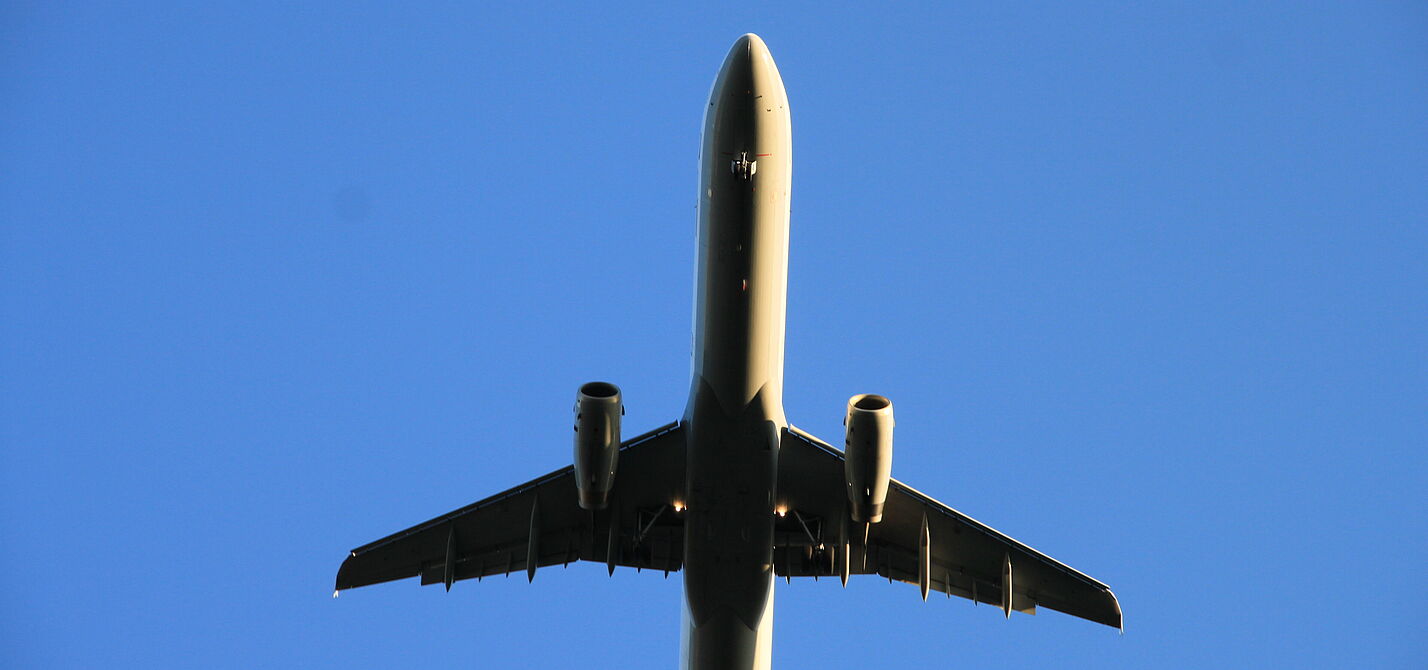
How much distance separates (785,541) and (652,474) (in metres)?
2.88

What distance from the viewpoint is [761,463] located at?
25.0 metres

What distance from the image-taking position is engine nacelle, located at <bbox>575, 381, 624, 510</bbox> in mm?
23828

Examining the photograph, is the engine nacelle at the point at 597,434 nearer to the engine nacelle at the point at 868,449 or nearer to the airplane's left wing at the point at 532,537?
the airplane's left wing at the point at 532,537

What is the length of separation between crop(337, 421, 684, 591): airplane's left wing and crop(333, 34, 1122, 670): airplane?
3 centimetres

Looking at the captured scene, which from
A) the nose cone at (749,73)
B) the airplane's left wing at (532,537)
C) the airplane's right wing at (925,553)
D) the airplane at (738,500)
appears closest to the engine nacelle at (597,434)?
the airplane at (738,500)

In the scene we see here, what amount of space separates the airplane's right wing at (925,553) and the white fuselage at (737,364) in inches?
48.2

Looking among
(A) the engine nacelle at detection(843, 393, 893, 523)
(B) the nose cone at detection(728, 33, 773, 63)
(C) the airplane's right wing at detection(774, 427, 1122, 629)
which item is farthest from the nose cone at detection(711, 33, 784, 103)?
(C) the airplane's right wing at detection(774, 427, 1122, 629)

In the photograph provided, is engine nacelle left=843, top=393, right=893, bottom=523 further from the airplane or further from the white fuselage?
the white fuselage

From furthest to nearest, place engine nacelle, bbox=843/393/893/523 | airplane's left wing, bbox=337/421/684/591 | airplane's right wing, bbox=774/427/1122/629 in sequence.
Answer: airplane's left wing, bbox=337/421/684/591 < airplane's right wing, bbox=774/427/1122/629 < engine nacelle, bbox=843/393/893/523

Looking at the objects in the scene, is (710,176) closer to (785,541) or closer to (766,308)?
(766,308)

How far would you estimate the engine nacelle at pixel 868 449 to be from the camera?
23.8 meters

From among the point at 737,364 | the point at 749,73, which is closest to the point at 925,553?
the point at 737,364

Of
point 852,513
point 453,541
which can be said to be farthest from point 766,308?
point 453,541

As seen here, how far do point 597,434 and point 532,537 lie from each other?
13.5 ft
